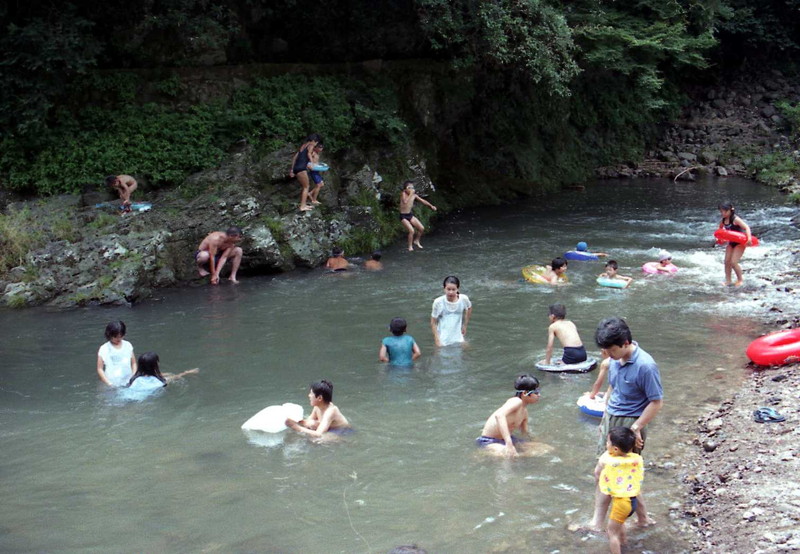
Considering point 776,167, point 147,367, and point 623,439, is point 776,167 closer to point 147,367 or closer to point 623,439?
point 147,367

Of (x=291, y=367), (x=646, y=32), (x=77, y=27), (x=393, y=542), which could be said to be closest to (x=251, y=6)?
(x=77, y=27)

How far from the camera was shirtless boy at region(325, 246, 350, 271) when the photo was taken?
15328mm

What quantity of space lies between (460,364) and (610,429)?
4.33 meters

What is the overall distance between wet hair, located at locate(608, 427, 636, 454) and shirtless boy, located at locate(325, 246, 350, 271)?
10.3m

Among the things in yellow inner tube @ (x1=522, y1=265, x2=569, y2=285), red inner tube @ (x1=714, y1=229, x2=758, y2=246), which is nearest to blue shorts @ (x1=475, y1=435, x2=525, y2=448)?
yellow inner tube @ (x1=522, y1=265, x2=569, y2=285)

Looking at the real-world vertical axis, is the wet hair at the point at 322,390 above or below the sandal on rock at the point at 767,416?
above

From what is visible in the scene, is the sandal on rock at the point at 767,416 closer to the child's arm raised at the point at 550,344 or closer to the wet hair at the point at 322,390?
the child's arm raised at the point at 550,344

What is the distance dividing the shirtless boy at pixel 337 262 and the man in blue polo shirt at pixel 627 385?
32.0 ft

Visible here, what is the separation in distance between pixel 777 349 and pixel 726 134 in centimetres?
2379

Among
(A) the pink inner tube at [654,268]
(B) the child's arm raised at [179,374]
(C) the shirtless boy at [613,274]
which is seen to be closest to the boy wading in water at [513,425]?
(B) the child's arm raised at [179,374]

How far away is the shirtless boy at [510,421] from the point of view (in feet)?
24.3

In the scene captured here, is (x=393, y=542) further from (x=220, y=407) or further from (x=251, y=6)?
(x=251, y=6)

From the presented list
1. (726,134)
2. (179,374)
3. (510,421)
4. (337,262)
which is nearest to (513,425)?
(510,421)

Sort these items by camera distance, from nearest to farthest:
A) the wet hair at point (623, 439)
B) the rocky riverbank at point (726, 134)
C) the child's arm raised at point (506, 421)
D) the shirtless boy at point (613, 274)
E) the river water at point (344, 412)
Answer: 1. the wet hair at point (623, 439)
2. the river water at point (344, 412)
3. the child's arm raised at point (506, 421)
4. the shirtless boy at point (613, 274)
5. the rocky riverbank at point (726, 134)
